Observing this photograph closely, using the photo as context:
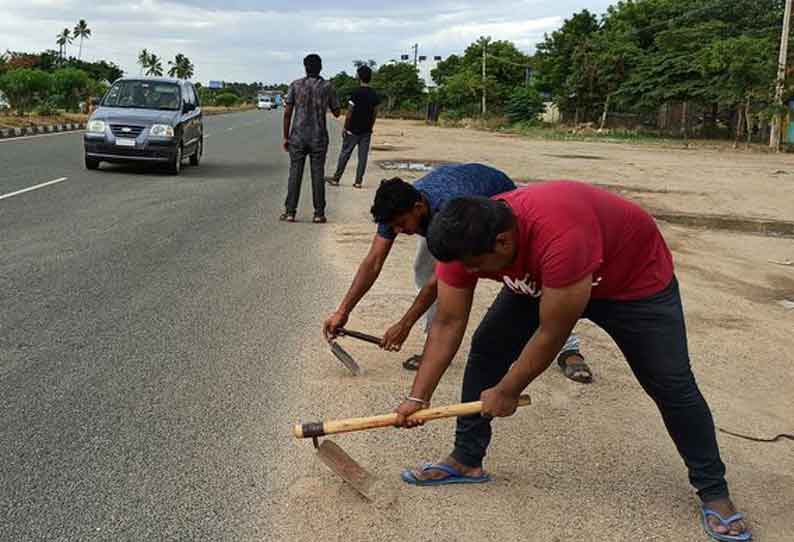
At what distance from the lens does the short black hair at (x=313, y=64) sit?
9.94m

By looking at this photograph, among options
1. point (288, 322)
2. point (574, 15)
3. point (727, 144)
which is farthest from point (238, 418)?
point (574, 15)

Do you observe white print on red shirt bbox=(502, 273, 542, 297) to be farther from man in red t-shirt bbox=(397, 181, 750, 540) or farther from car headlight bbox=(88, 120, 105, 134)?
car headlight bbox=(88, 120, 105, 134)

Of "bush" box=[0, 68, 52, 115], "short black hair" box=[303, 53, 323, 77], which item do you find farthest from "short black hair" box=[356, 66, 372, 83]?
"bush" box=[0, 68, 52, 115]

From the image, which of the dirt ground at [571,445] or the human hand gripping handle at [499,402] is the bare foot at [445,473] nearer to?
the dirt ground at [571,445]

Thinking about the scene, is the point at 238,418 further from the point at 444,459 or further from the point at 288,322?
the point at 288,322

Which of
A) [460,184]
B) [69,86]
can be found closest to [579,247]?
[460,184]

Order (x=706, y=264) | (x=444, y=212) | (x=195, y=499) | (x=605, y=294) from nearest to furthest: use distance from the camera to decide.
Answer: (x=444, y=212) → (x=605, y=294) → (x=195, y=499) → (x=706, y=264)

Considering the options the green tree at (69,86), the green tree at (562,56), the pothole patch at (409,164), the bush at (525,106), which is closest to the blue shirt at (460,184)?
the pothole patch at (409,164)

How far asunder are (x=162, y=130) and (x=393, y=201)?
1109 centimetres

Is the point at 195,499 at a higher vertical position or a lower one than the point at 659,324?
lower

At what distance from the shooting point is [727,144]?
123 feet

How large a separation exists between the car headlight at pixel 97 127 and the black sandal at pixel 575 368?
1064 centimetres

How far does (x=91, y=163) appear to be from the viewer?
45.9 ft

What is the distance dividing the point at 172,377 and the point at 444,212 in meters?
2.45
